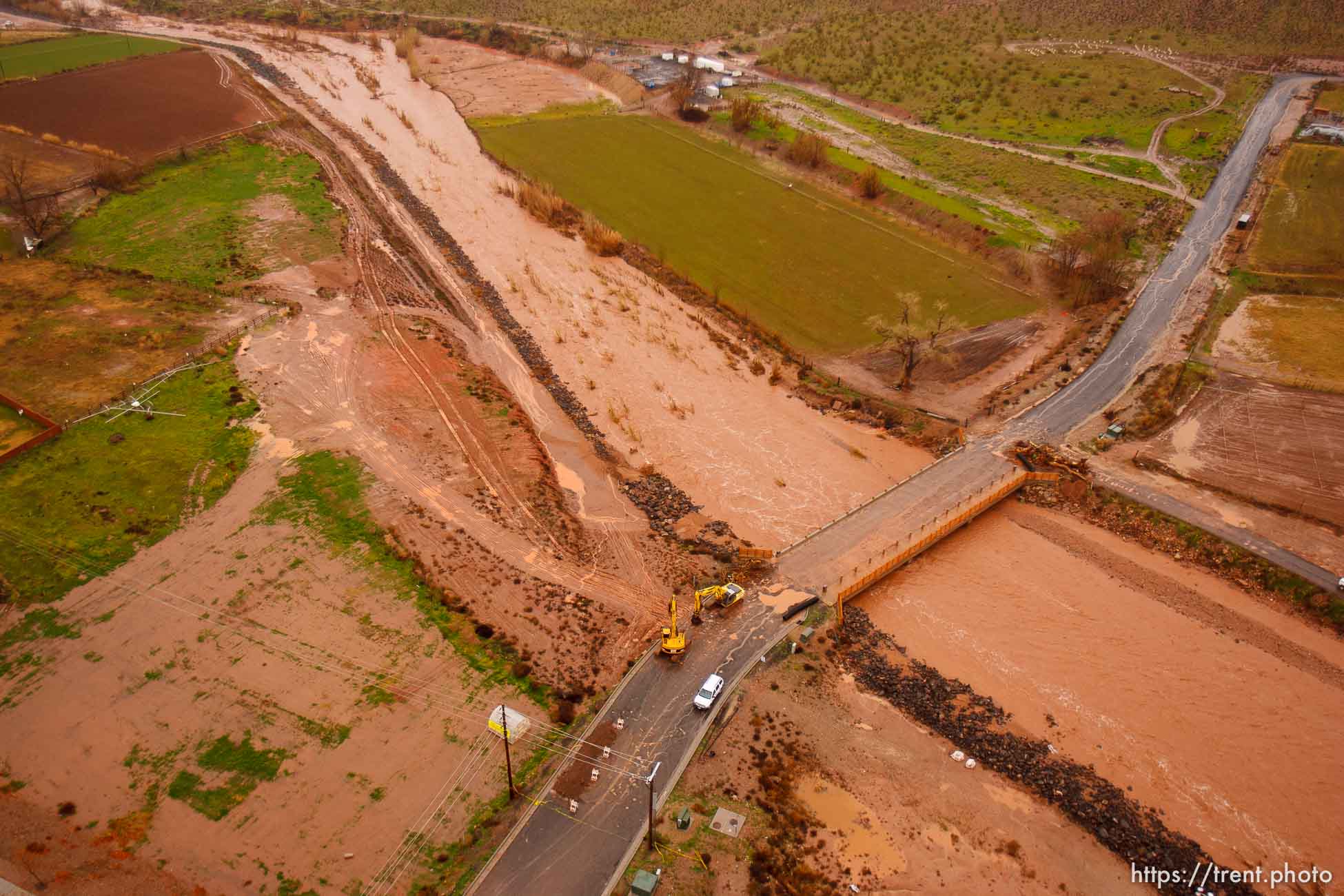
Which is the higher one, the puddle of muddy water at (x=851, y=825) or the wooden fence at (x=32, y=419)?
the puddle of muddy water at (x=851, y=825)

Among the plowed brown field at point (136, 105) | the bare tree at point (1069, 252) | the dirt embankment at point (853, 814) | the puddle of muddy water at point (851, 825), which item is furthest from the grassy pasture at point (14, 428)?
the bare tree at point (1069, 252)

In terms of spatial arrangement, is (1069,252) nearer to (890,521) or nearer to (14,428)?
(890,521)

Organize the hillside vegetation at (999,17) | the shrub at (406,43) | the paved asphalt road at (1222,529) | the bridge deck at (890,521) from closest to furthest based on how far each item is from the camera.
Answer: the paved asphalt road at (1222,529) < the bridge deck at (890,521) < the hillside vegetation at (999,17) < the shrub at (406,43)

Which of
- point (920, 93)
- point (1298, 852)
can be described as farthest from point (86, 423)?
point (920, 93)

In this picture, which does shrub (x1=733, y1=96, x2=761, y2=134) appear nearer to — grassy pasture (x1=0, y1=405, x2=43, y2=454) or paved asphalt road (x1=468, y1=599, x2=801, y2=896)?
paved asphalt road (x1=468, y1=599, x2=801, y2=896)

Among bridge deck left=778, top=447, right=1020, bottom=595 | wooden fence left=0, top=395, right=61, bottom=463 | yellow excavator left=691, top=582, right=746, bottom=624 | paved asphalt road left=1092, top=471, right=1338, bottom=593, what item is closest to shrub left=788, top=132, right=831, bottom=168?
bridge deck left=778, top=447, right=1020, bottom=595

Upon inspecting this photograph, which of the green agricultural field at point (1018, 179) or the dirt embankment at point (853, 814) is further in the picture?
the green agricultural field at point (1018, 179)

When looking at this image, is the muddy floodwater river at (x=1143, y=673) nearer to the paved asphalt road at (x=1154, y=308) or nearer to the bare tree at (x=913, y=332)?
the paved asphalt road at (x=1154, y=308)
